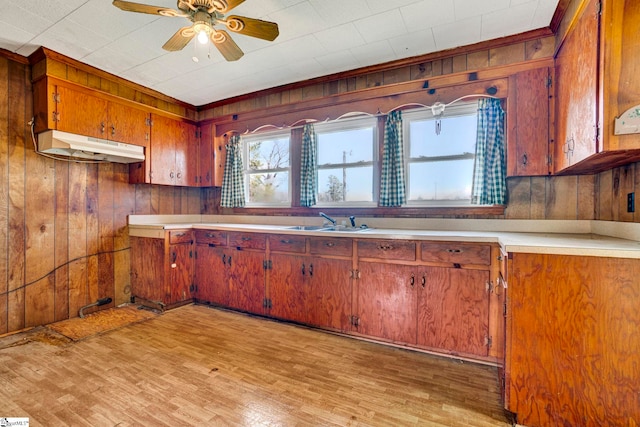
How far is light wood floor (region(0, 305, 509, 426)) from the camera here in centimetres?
165

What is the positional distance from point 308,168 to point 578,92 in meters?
2.38

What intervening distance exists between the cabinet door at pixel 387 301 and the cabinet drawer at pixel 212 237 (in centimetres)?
168

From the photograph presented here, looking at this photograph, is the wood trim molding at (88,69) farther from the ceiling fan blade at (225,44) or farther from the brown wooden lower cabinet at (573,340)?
the brown wooden lower cabinet at (573,340)

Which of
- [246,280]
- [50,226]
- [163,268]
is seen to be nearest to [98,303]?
[163,268]

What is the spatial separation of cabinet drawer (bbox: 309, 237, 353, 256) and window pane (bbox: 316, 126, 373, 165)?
3.59 ft

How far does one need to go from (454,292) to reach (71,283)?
12.5 feet

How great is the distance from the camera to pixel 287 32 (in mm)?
2416

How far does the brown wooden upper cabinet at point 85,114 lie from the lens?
279cm

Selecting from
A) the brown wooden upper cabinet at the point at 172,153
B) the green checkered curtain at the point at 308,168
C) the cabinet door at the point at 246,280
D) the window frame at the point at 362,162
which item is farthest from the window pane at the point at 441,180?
the brown wooden upper cabinet at the point at 172,153

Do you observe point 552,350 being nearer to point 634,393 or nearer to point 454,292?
point 634,393

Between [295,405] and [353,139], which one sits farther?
[353,139]

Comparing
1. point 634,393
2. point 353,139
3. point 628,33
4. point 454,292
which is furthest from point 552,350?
point 353,139

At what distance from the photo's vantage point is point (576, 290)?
4.94ft

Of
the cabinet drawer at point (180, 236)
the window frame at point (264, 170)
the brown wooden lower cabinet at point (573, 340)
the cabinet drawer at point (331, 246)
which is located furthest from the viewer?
the window frame at point (264, 170)
